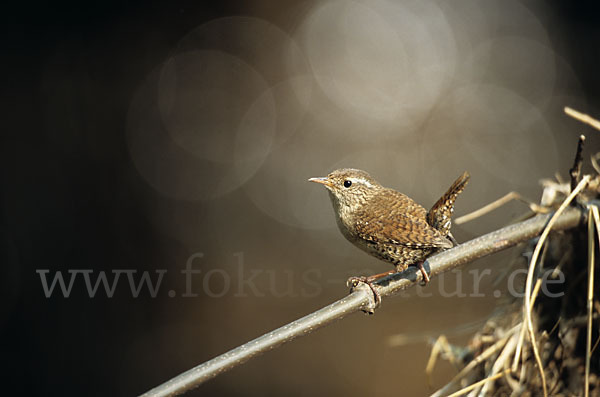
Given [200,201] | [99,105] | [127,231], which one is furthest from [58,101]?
[200,201]

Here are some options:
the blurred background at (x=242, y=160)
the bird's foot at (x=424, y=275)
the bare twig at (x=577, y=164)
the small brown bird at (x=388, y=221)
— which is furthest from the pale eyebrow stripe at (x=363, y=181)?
the blurred background at (x=242, y=160)

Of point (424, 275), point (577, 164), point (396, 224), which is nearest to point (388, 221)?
point (396, 224)

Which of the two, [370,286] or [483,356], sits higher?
[370,286]

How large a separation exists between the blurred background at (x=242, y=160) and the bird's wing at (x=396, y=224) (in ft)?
4.83

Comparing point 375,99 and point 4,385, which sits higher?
point 375,99

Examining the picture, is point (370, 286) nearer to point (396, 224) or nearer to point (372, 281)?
point (372, 281)

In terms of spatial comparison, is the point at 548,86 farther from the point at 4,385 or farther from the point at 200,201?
the point at 4,385

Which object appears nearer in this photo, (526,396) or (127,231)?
(526,396)

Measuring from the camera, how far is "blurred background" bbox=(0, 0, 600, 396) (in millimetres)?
2701

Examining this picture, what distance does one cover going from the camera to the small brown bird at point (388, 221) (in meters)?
0.78

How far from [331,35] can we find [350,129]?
89 cm

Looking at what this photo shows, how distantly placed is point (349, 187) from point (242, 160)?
257cm

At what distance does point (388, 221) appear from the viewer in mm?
879

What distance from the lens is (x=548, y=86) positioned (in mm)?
3707
